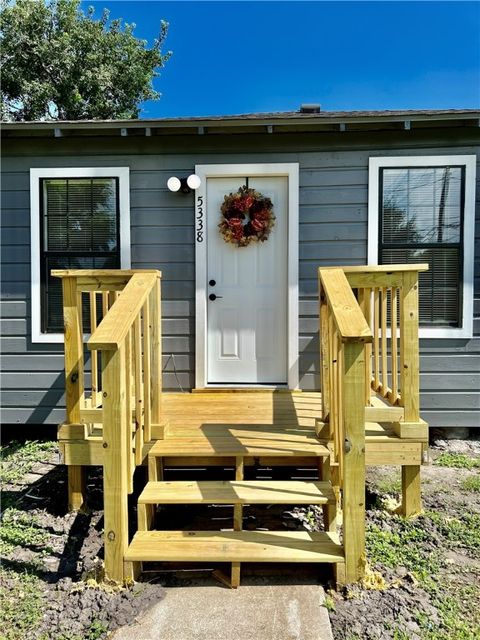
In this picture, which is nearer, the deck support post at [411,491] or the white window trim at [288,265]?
the deck support post at [411,491]

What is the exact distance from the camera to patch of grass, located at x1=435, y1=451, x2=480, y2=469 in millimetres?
3508

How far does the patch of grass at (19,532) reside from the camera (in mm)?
2400

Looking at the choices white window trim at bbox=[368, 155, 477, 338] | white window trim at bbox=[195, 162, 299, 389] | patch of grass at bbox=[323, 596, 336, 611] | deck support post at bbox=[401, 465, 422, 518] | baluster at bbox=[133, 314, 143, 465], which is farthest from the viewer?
white window trim at bbox=[195, 162, 299, 389]

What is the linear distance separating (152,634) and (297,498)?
876 mm

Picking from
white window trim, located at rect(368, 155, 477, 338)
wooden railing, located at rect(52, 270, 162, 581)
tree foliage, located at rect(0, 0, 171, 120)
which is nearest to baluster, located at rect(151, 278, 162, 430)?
wooden railing, located at rect(52, 270, 162, 581)

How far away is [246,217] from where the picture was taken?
12.9ft

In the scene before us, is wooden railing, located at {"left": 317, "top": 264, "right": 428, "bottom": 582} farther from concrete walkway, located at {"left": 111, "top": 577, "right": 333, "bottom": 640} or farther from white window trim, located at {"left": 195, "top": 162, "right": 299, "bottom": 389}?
white window trim, located at {"left": 195, "top": 162, "right": 299, "bottom": 389}

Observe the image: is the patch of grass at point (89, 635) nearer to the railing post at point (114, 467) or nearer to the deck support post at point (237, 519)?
the railing post at point (114, 467)

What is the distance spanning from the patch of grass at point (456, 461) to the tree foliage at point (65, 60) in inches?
587

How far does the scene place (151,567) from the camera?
6.91ft

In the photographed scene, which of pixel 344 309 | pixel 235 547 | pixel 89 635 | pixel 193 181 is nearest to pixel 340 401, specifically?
pixel 344 309

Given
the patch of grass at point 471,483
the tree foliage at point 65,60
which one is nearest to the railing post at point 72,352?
the patch of grass at point 471,483

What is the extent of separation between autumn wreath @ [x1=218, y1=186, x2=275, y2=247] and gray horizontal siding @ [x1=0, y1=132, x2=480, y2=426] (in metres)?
0.30

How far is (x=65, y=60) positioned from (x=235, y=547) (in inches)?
633
